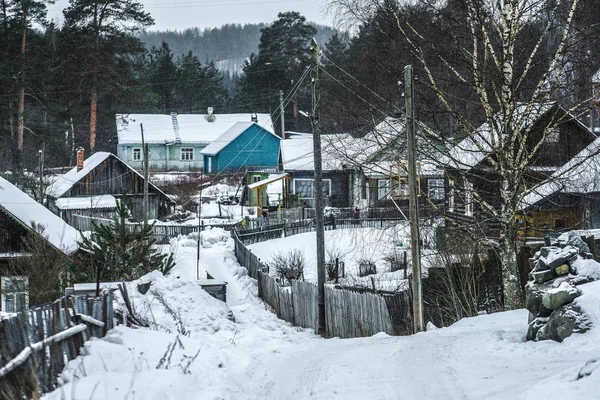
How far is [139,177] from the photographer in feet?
155

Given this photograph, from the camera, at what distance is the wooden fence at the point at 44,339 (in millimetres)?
6633

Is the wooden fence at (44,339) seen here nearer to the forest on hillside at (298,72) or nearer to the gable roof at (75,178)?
the forest on hillside at (298,72)

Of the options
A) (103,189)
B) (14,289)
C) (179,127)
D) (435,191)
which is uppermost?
(179,127)

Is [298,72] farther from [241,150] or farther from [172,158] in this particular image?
[172,158]

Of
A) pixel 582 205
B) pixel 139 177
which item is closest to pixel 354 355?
pixel 582 205

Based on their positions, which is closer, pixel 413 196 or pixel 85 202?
pixel 413 196

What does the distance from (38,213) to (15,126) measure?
81.5 feet

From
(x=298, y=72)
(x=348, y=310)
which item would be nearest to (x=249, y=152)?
(x=298, y=72)

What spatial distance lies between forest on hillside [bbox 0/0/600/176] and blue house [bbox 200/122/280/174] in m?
4.94

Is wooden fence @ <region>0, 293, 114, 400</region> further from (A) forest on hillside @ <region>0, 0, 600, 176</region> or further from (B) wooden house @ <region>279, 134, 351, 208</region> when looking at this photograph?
(B) wooden house @ <region>279, 134, 351, 208</region>

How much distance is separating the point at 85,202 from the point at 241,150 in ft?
68.7

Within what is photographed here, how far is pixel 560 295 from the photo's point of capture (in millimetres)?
9586

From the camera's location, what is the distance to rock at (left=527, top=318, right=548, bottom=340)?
9791mm

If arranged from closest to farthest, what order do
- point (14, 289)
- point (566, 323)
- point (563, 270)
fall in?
point (566, 323) < point (563, 270) < point (14, 289)
